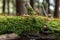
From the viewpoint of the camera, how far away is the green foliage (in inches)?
107

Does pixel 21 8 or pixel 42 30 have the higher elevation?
pixel 21 8

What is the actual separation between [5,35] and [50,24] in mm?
729

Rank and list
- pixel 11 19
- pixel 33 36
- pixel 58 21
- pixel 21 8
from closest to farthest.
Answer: pixel 33 36 → pixel 11 19 → pixel 58 21 → pixel 21 8

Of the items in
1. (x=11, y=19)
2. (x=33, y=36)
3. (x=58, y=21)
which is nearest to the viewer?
(x=33, y=36)

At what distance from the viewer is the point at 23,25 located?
109 inches

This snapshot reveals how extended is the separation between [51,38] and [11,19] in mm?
675

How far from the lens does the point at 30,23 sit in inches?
110

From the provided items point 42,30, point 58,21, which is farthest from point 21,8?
point 42,30

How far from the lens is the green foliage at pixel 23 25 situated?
8.89ft

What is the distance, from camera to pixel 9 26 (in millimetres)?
2734

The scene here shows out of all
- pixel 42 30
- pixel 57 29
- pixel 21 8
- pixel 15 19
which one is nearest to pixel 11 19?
pixel 15 19

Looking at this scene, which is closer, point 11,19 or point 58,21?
point 11,19

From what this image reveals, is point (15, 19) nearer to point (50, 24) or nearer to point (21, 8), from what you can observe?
point (50, 24)

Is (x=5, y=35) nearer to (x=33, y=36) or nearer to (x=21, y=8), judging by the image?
(x=33, y=36)
